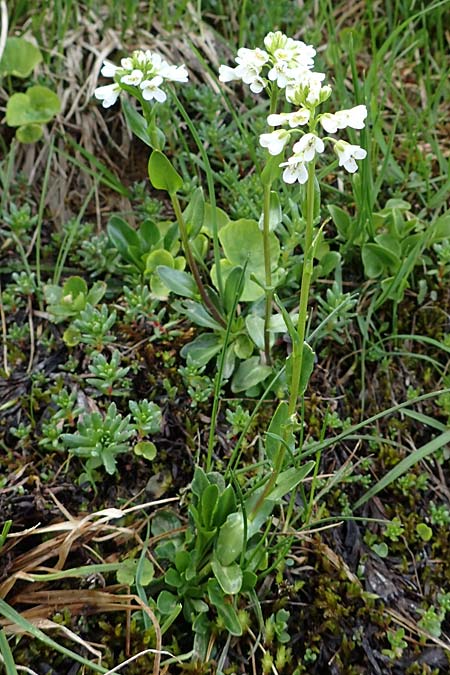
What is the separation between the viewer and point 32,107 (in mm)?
2555

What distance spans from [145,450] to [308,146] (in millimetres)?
1074

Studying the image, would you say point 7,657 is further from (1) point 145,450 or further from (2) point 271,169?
(2) point 271,169

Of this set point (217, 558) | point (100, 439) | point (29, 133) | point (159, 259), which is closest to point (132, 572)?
point (217, 558)

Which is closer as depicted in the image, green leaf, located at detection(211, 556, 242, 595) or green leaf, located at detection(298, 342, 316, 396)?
green leaf, located at detection(298, 342, 316, 396)

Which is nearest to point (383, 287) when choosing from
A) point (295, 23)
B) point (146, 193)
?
point (146, 193)

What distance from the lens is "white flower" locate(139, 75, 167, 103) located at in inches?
64.2

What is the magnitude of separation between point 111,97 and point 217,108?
→ 41.0 inches

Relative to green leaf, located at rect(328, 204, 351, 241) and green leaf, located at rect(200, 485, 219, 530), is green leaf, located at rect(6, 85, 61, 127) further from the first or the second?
green leaf, located at rect(200, 485, 219, 530)

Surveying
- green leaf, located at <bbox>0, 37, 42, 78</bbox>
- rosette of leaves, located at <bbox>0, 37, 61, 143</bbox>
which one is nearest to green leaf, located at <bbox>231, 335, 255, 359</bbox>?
rosette of leaves, located at <bbox>0, 37, 61, 143</bbox>

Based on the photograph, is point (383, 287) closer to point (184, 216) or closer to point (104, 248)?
point (184, 216)

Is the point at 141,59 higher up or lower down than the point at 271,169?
higher up

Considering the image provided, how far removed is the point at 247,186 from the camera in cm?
243

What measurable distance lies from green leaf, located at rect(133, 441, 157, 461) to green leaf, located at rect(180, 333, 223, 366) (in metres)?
0.29

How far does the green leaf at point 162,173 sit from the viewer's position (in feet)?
5.96
